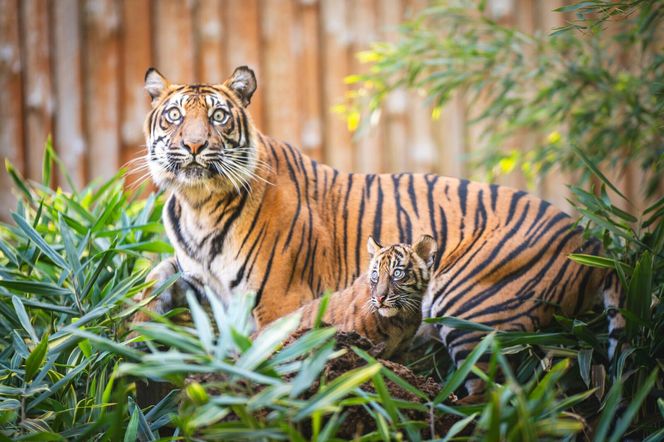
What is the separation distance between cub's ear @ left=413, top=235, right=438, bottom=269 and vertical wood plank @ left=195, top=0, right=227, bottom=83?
4.13 metres

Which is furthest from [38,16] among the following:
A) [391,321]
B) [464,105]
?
[391,321]

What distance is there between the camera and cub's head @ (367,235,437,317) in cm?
307

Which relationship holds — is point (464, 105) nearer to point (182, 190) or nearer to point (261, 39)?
point (261, 39)

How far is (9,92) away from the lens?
22.0ft

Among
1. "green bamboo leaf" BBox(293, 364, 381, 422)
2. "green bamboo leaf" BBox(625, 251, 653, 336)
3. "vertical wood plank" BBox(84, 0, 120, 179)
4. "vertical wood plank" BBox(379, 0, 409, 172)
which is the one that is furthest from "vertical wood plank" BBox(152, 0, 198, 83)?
"green bamboo leaf" BBox(293, 364, 381, 422)

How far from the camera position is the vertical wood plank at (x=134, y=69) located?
6.84 metres

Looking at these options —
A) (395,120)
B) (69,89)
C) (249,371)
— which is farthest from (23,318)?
(395,120)

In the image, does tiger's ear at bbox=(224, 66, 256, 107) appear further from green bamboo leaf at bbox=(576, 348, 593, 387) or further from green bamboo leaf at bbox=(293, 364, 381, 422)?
green bamboo leaf at bbox=(293, 364, 381, 422)

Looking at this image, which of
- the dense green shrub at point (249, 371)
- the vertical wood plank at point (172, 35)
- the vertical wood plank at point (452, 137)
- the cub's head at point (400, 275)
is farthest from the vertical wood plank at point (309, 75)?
the cub's head at point (400, 275)

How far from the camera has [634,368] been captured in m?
3.16

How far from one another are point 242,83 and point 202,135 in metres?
0.44

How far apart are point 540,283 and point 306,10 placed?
428cm

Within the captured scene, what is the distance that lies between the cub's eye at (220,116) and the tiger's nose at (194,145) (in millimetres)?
167

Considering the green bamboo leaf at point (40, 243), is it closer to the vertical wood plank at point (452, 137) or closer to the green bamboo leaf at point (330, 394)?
the green bamboo leaf at point (330, 394)
